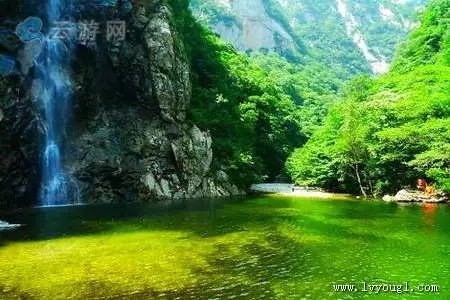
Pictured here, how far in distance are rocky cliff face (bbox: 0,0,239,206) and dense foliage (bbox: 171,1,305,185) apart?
11.1 feet

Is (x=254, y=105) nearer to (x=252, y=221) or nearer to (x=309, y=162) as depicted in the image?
(x=309, y=162)

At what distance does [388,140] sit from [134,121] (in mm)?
22687

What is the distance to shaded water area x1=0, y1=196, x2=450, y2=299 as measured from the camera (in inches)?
458

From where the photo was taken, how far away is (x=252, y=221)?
2391 centimetres

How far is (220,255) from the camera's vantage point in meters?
15.4

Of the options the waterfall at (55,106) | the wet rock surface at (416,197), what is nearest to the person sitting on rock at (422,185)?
the wet rock surface at (416,197)

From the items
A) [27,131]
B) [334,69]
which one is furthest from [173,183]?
[334,69]

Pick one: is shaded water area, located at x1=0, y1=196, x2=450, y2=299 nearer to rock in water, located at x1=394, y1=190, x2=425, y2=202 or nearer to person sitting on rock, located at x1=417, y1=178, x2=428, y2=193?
rock in water, located at x1=394, y1=190, x2=425, y2=202

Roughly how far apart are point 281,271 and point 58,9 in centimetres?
3283

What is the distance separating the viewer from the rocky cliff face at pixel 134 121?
125 ft

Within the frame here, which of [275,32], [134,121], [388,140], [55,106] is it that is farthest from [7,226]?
[275,32]

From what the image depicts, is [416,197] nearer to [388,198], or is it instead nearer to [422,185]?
[422,185]

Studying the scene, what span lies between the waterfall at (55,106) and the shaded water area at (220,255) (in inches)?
368

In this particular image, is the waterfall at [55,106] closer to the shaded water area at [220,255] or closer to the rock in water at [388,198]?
the shaded water area at [220,255]
